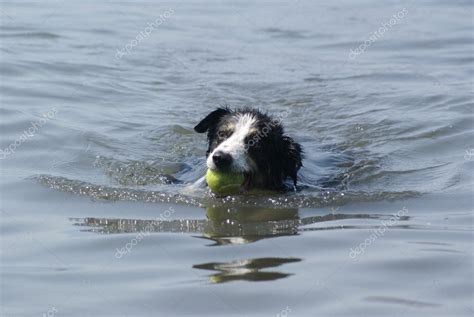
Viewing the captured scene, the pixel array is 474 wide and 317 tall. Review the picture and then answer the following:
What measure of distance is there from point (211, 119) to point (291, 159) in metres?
0.84

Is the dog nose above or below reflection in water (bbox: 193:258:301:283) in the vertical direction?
above

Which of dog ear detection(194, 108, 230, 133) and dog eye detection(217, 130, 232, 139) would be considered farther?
dog ear detection(194, 108, 230, 133)

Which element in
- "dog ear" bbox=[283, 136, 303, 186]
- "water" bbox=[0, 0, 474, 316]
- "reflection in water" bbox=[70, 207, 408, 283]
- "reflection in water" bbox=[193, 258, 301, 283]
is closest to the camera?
"water" bbox=[0, 0, 474, 316]

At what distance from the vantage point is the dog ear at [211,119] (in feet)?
29.3

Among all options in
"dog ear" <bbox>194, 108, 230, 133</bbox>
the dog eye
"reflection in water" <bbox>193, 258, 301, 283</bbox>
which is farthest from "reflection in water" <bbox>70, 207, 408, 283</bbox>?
"dog ear" <bbox>194, 108, 230, 133</bbox>

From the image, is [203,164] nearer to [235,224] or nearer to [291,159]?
[291,159]

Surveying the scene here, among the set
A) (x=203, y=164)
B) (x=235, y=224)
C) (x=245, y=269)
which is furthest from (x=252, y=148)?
(x=245, y=269)

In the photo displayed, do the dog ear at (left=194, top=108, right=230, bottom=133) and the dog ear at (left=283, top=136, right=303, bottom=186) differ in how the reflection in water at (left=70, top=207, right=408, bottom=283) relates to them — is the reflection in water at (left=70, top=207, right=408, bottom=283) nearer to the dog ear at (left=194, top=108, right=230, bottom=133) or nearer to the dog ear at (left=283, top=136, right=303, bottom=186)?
the dog ear at (left=283, top=136, right=303, bottom=186)

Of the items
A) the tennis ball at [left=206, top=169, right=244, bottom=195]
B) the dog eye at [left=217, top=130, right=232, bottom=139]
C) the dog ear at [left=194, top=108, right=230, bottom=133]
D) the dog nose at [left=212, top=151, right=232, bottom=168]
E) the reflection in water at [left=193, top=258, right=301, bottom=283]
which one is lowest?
the reflection in water at [left=193, top=258, right=301, bottom=283]

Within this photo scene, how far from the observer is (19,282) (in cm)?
600

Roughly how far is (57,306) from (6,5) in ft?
46.2

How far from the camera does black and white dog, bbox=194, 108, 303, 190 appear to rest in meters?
8.23

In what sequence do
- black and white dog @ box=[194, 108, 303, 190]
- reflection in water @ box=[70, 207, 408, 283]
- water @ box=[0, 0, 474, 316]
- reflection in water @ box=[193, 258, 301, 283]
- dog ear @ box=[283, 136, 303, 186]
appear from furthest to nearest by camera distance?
dog ear @ box=[283, 136, 303, 186] < black and white dog @ box=[194, 108, 303, 190] < reflection in water @ box=[70, 207, 408, 283] < reflection in water @ box=[193, 258, 301, 283] < water @ box=[0, 0, 474, 316]

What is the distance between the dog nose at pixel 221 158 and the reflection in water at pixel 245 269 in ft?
5.74
